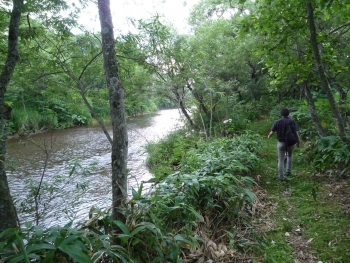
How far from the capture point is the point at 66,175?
8562 mm

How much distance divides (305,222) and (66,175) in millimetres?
7182

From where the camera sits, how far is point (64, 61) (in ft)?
18.1

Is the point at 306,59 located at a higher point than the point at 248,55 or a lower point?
lower

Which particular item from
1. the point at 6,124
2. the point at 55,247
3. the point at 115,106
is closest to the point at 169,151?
the point at 115,106

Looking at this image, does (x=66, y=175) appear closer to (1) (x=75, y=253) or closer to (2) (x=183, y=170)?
(2) (x=183, y=170)

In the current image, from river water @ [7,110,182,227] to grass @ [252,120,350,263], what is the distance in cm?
221

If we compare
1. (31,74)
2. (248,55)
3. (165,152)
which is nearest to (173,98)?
(165,152)

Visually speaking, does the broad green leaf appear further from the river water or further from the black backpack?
the black backpack

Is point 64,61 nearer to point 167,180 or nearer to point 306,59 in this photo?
point 167,180

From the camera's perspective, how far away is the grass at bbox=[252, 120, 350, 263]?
3252 millimetres

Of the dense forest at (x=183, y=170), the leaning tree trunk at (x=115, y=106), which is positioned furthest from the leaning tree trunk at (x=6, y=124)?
the leaning tree trunk at (x=115, y=106)

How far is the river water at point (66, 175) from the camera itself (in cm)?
491

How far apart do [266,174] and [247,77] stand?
30.3 ft

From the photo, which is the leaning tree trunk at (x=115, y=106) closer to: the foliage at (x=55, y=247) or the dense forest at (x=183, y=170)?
the dense forest at (x=183, y=170)
